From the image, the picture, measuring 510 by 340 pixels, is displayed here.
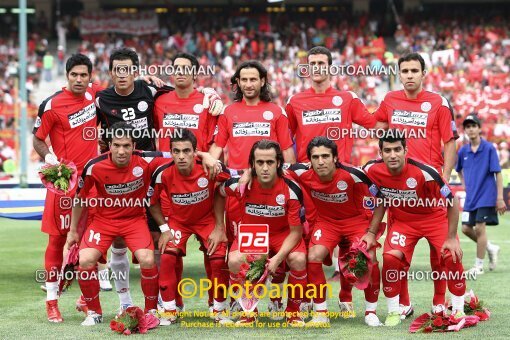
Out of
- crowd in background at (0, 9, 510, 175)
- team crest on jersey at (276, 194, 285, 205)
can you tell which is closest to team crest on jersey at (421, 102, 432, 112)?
team crest on jersey at (276, 194, 285, 205)

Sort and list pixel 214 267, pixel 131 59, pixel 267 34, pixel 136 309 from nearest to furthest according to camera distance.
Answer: pixel 136 309
pixel 214 267
pixel 131 59
pixel 267 34

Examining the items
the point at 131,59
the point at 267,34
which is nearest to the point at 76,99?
the point at 131,59

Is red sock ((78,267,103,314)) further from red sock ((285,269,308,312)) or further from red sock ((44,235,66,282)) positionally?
red sock ((285,269,308,312))

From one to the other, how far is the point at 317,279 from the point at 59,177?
2.33m

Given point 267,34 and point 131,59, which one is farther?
point 267,34

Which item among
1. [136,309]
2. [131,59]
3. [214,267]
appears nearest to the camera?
[136,309]

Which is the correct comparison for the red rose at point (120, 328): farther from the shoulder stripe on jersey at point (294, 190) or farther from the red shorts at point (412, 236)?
the red shorts at point (412, 236)

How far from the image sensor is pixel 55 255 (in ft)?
27.4

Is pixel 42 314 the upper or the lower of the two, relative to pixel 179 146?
lower

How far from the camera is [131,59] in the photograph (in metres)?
8.32

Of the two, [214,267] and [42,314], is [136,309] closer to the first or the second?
[214,267]

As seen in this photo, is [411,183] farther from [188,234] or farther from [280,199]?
[188,234]

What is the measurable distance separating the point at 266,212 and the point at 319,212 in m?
0.52

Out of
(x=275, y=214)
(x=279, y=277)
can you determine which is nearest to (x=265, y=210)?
(x=275, y=214)
